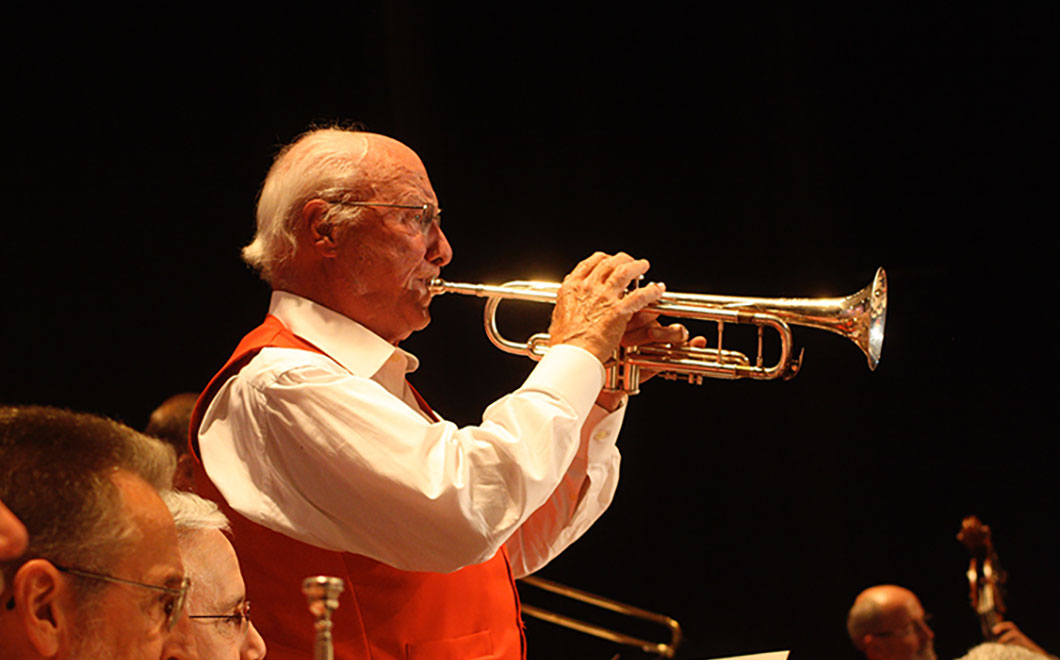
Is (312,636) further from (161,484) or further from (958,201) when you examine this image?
(958,201)

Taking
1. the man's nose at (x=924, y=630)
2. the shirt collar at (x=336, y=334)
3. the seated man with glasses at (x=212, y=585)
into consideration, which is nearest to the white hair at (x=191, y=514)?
the seated man with glasses at (x=212, y=585)

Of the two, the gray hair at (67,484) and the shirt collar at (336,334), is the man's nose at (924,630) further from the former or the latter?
the gray hair at (67,484)

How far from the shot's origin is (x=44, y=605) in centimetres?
137

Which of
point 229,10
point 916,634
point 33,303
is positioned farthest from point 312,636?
point 916,634

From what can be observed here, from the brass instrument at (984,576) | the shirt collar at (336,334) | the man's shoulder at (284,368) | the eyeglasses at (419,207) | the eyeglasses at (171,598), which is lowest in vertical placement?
the brass instrument at (984,576)

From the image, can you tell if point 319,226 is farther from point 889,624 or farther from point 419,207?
point 889,624

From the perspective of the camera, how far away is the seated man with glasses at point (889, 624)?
4.46m

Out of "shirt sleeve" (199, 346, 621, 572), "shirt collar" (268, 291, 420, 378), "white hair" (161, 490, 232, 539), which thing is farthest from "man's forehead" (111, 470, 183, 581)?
"shirt collar" (268, 291, 420, 378)

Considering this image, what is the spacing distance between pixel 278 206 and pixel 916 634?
10.4 feet

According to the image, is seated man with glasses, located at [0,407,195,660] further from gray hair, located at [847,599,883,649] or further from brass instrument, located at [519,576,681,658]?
gray hair, located at [847,599,883,649]

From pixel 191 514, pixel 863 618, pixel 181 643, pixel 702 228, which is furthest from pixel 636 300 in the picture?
pixel 863 618

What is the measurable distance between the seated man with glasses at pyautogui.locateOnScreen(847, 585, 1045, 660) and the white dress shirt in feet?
8.92

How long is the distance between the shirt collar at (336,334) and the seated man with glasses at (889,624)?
2763mm

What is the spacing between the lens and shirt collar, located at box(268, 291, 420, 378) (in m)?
2.31
